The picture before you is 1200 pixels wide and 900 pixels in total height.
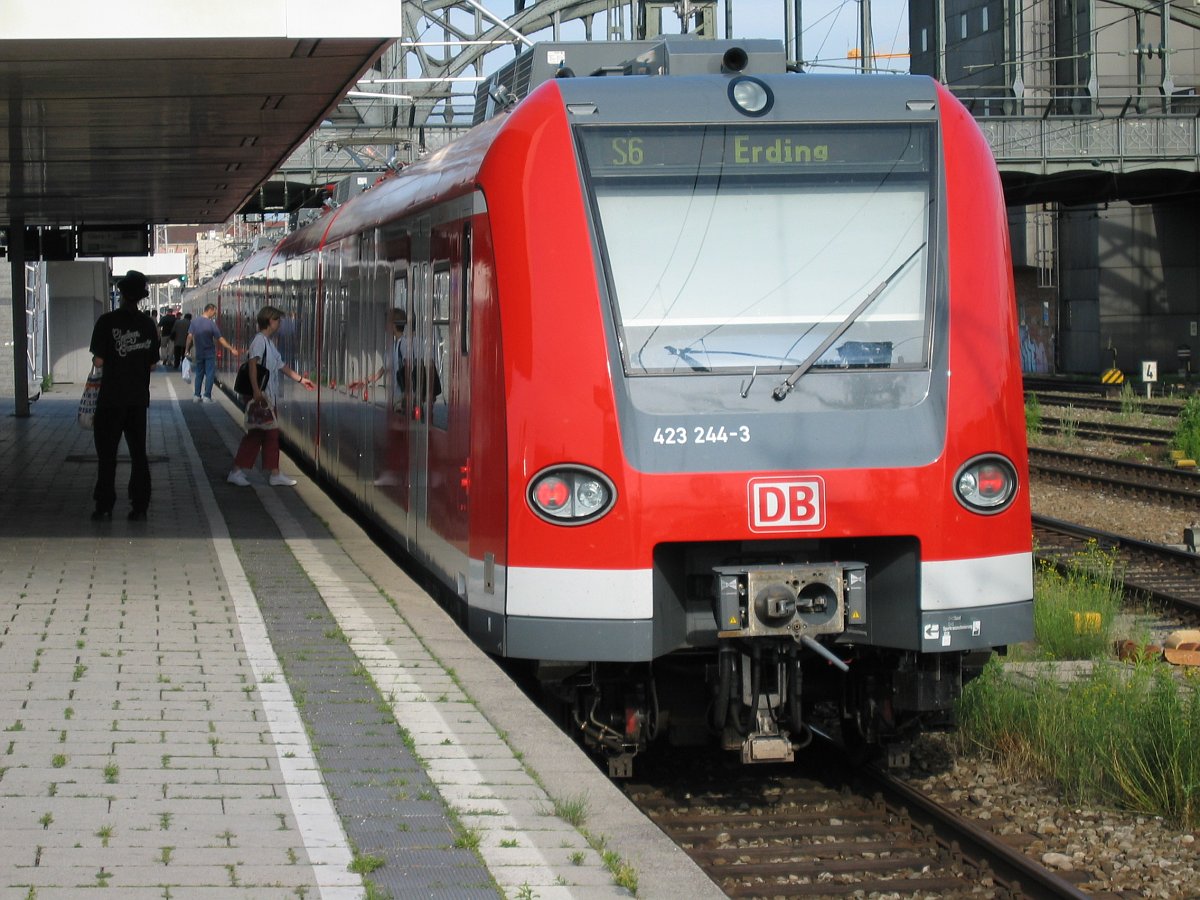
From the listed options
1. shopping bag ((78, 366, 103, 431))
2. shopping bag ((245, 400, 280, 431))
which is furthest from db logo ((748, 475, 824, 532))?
shopping bag ((245, 400, 280, 431))

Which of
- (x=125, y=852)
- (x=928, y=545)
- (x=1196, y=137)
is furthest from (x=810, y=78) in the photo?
(x=1196, y=137)

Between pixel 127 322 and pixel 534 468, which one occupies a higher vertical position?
pixel 127 322

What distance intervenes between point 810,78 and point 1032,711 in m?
2.92

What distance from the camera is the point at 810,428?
270 inches

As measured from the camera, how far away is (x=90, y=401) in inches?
534

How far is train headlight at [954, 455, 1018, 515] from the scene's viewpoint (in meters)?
6.87

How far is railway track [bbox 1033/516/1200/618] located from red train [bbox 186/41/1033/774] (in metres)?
4.99

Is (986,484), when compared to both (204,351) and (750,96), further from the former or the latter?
(204,351)

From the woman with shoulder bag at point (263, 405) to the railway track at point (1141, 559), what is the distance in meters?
6.84

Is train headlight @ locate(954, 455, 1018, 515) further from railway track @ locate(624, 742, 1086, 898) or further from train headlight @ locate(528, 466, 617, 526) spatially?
train headlight @ locate(528, 466, 617, 526)

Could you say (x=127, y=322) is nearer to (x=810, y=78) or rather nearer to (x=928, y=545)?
(x=810, y=78)

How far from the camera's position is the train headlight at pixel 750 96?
285 inches

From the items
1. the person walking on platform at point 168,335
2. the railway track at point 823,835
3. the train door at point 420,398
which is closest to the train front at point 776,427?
the railway track at point 823,835

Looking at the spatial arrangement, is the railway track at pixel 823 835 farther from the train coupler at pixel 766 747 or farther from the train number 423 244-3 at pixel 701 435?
the train number 423 244-3 at pixel 701 435
